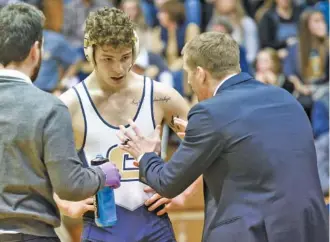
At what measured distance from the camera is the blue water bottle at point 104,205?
329cm

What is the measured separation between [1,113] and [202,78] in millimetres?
856

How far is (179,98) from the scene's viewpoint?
3729 millimetres

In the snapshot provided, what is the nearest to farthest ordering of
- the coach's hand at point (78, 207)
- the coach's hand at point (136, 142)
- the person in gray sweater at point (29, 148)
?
the person in gray sweater at point (29, 148), the coach's hand at point (136, 142), the coach's hand at point (78, 207)

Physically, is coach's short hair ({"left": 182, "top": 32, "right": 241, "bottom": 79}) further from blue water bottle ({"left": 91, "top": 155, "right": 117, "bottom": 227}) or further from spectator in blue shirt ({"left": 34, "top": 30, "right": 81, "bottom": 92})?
spectator in blue shirt ({"left": 34, "top": 30, "right": 81, "bottom": 92})

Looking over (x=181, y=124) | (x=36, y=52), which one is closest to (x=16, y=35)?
(x=36, y=52)

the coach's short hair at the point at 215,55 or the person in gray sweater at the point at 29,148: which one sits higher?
the coach's short hair at the point at 215,55

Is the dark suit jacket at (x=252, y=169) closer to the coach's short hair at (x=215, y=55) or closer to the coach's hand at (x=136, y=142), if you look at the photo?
the coach's short hair at (x=215, y=55)

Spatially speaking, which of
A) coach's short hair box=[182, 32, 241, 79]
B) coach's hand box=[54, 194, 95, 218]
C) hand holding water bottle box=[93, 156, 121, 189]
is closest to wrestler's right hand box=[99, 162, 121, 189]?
hand holding water bottle box=[93, 156, 121, 189]

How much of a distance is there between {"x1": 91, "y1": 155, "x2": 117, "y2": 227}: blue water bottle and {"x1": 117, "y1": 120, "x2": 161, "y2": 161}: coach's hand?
0.48 ft

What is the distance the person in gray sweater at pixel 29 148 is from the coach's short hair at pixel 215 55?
62cm

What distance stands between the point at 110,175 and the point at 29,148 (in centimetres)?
43

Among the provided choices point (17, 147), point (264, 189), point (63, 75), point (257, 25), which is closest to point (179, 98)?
point (264, 189)

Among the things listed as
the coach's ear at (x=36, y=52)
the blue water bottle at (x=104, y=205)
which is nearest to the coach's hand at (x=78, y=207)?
the blue water bottle at (x=104, y=205)

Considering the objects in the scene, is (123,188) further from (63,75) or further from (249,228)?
(63,75)
